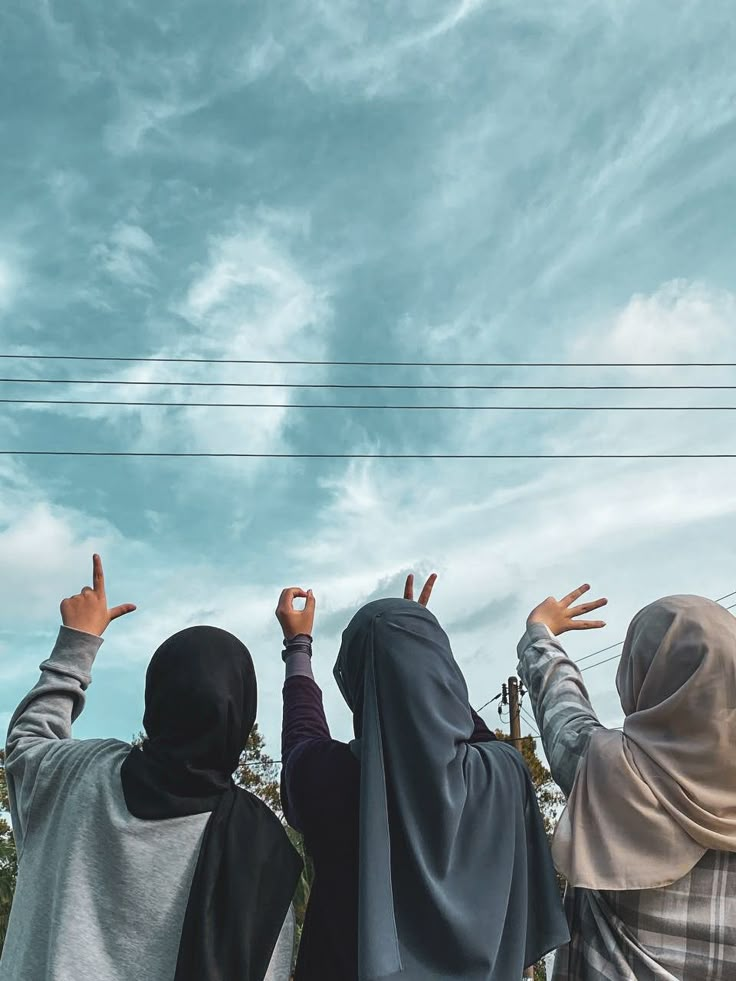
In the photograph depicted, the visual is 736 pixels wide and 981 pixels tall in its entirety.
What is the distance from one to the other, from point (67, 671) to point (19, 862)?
0.52m

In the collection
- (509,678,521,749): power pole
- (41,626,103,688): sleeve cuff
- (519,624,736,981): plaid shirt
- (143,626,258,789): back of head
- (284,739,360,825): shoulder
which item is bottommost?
(519,624,736,981): plaid shirt

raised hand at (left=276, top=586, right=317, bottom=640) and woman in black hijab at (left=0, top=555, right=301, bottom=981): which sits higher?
raised hand at (left=276, top=586, right=317, bottom=640)

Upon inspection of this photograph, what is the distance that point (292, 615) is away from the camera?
3279 mm

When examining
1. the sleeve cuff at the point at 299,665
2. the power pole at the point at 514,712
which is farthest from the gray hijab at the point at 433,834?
the power pole at the point at 514,712

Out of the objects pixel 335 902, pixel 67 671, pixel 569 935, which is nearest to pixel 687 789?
pixel 569 935

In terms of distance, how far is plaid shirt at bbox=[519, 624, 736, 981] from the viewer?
251 cm

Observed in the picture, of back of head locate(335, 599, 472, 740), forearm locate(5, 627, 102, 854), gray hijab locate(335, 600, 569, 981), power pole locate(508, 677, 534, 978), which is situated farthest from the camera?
power pole locate(508, 677, 534, 978)

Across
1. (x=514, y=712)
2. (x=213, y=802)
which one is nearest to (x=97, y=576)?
(x=213, y=802)

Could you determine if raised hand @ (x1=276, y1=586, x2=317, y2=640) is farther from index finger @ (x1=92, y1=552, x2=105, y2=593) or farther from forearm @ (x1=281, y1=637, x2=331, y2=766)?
index finger @ (x1=92, y1=552, x2=105, y2=593)

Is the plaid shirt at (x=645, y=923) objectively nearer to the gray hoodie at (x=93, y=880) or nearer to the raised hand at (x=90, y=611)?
the gray hoodie at (x=93, y=880)

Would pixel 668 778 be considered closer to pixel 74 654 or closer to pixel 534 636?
pixel 534 636

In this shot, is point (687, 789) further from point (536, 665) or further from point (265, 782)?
point (265, 782)

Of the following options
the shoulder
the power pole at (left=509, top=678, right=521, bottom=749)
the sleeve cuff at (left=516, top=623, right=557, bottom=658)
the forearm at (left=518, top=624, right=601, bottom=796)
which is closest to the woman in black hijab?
the shoulder

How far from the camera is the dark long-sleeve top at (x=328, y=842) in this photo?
2.55 metres
